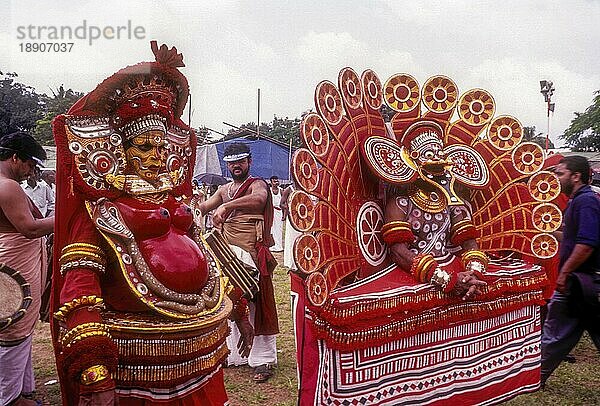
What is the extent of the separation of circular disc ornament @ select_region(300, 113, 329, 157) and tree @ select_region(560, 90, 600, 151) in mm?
35318

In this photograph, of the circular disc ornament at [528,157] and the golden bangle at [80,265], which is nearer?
the golden bangle at [80,265]

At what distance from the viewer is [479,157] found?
3676mm

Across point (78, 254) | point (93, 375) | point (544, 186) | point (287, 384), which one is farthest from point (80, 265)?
point (544, 186)

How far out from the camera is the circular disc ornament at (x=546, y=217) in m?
3.77

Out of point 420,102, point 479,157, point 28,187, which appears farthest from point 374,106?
point 28,187

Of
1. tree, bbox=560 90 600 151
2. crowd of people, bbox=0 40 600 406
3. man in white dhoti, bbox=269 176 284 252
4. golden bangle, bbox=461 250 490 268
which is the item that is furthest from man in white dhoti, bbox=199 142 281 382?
tree, bbox=560 90 600 151

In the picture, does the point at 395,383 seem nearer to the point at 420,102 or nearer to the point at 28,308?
the point at 420,102

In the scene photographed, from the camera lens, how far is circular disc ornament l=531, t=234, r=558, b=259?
377 centimetres

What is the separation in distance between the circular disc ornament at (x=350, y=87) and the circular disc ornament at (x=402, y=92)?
12.3 inches

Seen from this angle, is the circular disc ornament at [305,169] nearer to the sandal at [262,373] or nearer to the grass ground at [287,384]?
the grass ground at [287,384]

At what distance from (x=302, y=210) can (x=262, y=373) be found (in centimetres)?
237

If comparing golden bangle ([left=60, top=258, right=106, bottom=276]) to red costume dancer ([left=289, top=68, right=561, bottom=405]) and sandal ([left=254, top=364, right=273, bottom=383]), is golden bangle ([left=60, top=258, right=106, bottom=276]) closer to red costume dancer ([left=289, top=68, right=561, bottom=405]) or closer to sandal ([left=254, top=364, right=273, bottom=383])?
red costume dancer ([left=289, top=68, right=561, bottom=405])

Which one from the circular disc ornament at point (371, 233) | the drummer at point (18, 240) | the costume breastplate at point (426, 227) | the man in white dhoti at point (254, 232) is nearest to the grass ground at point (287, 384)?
the man in white dhoti at point (254, 232)

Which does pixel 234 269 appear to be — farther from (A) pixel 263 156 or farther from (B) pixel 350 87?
(A) pixel 263 156
